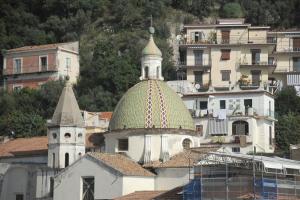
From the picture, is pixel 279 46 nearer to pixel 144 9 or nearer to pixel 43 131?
pixel 144 9

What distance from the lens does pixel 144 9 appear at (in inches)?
4316

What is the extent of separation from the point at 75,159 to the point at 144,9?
45.7m

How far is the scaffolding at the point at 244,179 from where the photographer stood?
51.7 m

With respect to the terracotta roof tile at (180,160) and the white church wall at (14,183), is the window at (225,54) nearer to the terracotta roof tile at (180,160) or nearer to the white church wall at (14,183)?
the white church wall at (14,183)

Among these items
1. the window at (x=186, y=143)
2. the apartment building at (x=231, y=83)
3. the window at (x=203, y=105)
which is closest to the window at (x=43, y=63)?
the apartment building at (x=231, y=83)

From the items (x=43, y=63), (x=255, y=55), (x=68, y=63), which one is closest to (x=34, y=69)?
(x=43, y=63)

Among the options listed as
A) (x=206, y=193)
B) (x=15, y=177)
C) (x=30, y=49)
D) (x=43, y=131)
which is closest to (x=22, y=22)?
(x=30, y=49)

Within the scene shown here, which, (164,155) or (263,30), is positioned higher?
(263,30)

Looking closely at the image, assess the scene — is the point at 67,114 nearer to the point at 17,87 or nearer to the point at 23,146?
the point at 23,146

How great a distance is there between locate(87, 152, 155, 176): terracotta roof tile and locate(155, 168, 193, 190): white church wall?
0.60 metres

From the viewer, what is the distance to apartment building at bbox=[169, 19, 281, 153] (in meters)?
82.4

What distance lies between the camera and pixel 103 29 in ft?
361

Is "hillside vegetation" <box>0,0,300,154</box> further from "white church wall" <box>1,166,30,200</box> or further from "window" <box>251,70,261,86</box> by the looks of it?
"white church wall" <box>1,166,30,200</box>

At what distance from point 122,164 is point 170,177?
127 inches
